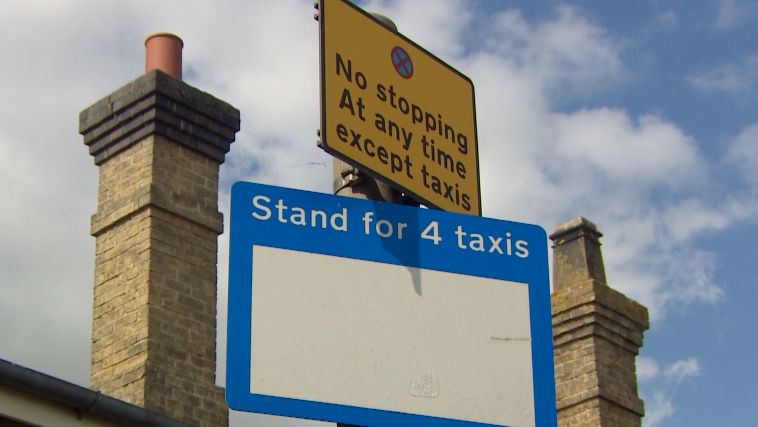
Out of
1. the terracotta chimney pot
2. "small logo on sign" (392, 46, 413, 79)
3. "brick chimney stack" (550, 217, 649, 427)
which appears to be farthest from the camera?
"brick chimney stack" (550, 217, 649, 427)

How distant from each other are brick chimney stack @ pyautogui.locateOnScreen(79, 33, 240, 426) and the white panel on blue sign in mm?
6728

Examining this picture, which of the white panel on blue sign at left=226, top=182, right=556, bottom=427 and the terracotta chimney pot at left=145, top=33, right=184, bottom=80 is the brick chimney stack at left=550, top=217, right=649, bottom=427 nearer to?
the terracotta chimney pot at left=145, top=33, right=184, bottom=80

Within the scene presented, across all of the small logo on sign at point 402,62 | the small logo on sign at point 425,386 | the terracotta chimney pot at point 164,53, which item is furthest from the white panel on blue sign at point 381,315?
the terracotta chimney pot at point 164,53

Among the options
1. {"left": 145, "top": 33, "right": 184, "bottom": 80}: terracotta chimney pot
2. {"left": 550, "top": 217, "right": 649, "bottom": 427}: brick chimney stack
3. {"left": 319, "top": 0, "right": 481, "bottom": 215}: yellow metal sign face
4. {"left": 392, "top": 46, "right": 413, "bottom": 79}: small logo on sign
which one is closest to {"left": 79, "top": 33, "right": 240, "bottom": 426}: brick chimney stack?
{"left": 145, "top": 33, "right": 184, "bottom": 80}: terracotta chimney pot

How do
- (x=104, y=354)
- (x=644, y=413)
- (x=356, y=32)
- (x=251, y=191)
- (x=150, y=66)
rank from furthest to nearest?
(x=644, y=413) < (x=150, y=66) < (x=104, y=354) < (x=356, y=32) < (x=251, y=191)

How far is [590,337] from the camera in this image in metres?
15.1

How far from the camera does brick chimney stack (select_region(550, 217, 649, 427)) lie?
48.8 ft

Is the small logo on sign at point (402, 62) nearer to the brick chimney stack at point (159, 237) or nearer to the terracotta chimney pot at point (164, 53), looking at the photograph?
the brick chimney stack at point (159, 237)

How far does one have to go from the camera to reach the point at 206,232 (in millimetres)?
12117

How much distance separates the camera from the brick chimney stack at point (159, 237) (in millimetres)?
11195

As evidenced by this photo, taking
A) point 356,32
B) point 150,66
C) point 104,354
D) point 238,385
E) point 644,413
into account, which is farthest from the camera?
point 644,413

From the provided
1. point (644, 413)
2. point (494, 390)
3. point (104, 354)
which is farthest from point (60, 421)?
point (644, 413)

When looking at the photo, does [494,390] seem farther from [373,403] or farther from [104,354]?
[104,354]

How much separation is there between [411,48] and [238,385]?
1.60m
